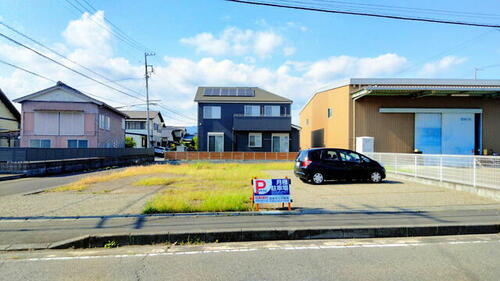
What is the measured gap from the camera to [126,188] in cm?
955

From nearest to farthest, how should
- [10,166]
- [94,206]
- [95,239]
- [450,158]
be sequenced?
[95,239] → [94,206] → [450,158] → [10,166]

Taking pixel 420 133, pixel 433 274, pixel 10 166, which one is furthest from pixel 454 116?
pixel 10 166

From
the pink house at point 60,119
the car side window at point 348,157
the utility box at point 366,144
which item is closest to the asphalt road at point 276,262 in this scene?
the car side window at point 348,157

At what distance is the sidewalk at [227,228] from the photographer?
450 cm

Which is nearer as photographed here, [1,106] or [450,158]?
[450,158]

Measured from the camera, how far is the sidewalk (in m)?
4.50

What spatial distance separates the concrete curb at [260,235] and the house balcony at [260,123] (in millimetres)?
21137

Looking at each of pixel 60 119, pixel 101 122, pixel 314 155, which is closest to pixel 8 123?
pixel 60 119

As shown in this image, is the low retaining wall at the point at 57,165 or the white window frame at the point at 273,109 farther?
the white window frame at the point at 273,109

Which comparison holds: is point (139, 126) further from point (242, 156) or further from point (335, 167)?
A: point (335, 167)

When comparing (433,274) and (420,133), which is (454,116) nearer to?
(420,133)

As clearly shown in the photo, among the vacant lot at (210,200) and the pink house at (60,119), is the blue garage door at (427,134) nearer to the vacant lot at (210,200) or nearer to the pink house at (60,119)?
the vacant lot at (210,200)

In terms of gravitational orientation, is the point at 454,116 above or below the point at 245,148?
above

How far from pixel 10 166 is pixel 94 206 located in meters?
11.4
